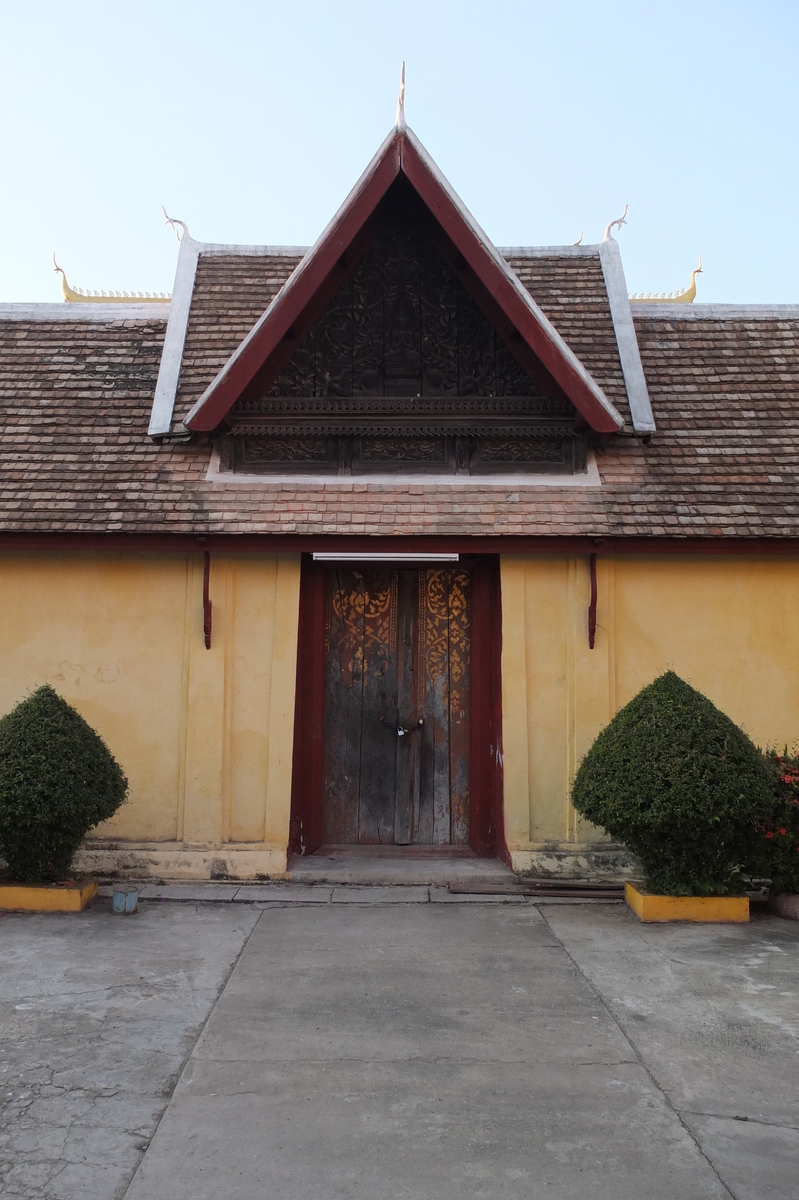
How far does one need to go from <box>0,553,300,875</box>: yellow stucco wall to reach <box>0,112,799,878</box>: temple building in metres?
0.02

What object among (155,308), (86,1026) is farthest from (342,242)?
(86,1026)

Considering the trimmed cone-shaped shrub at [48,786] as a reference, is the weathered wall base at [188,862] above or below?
below

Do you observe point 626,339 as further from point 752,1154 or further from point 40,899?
point 752,1154

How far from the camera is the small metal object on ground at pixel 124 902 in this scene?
289 inches

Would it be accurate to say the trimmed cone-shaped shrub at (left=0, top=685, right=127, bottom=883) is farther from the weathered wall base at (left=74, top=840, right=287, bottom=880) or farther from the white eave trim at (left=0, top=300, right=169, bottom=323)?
the white eave trim at (left=0, top=300, right=169, bottom=323)

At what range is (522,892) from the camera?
805 centimetres

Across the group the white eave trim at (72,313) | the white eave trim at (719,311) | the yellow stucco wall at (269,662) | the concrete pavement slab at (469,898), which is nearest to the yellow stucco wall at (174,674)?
the yellow stucco wall at (269,662)

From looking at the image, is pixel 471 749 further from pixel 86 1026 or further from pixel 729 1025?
pixel 86 1026

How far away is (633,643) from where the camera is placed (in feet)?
28.7

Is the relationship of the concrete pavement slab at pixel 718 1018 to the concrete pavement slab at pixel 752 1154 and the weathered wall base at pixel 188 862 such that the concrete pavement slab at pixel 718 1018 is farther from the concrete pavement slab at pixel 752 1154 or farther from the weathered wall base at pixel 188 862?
the weathered wall base at pixel 188 862

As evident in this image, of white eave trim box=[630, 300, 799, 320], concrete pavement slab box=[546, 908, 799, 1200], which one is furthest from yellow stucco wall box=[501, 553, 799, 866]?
white eave trim box=[630, 300, 799, 320]

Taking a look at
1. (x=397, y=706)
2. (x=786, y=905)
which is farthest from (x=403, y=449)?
(x=786, y=905)

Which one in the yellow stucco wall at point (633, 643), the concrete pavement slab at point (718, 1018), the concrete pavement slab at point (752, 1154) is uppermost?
the yellow stucco wall at point (633, 643)

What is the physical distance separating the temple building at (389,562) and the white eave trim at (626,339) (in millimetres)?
46
